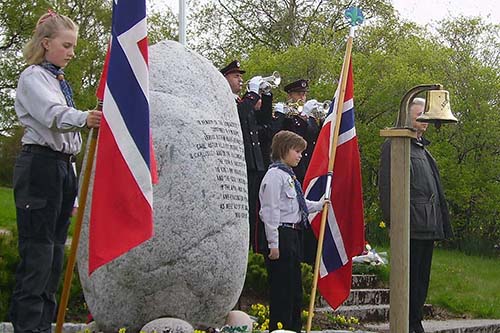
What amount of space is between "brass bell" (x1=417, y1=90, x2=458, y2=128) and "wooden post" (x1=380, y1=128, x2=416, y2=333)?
19 cm

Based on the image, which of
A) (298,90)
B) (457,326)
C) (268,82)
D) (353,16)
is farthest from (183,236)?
(298,90)

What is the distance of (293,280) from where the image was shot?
6785 mm

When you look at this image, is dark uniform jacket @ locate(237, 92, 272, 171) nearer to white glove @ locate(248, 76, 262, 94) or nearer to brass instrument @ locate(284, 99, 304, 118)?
white glove @ locate(248, 76, 262, 94)

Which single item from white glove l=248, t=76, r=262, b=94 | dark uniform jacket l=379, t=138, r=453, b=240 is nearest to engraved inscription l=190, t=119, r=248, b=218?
dark uniform jacket l=379, t=138, r=453, b=240

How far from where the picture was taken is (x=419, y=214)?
7434mm

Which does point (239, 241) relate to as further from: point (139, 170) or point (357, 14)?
point (357, 14)

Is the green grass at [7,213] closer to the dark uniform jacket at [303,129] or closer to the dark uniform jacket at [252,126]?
the dark uniform jacket at [252,126]

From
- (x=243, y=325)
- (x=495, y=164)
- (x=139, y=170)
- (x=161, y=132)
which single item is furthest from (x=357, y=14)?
(x=495, y=164)

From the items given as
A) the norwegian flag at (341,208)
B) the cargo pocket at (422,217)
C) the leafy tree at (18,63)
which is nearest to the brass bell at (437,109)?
the norwegian flag at (341,208)

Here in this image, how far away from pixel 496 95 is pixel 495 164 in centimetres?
142

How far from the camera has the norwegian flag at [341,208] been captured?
667 centimetres

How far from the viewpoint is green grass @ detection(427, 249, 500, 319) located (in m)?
10.2

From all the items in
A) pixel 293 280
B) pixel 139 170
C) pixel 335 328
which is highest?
pixel 139 170

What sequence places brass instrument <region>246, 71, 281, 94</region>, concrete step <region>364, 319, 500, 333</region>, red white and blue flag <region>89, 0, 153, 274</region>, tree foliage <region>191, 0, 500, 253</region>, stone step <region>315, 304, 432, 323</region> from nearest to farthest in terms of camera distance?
red white and blue flag <region>89, 0, 153, 274</region> → concrete step <region>364, 319, 500, 333</region> → stone step <region>315, 304, 432, 323</region> → brass instrument <region>246, 71, 281, 94</region> → tree foliage <region>191, 0, 500, 253</region>
